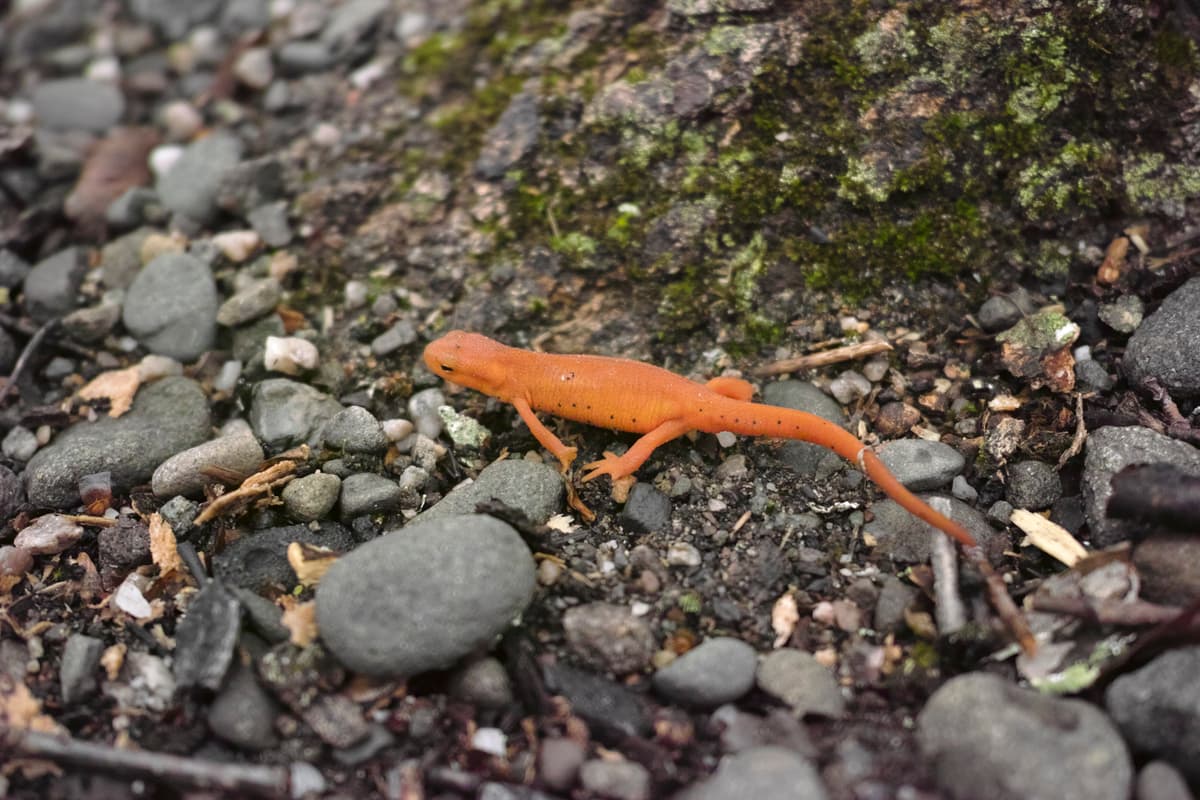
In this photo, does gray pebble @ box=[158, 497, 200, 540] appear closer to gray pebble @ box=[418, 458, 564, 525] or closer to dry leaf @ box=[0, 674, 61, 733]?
dry leaf @ box=[0, 674, 61, 733]

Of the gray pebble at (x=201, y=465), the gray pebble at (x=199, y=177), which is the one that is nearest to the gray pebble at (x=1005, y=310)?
the gray pebble at (x=201, y=465)

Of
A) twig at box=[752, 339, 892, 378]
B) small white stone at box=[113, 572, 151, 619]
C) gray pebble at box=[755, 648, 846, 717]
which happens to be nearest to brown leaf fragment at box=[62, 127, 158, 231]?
small white stone at box=[113, 572, 151, 619]

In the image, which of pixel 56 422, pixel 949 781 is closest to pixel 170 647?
pixel 56 422

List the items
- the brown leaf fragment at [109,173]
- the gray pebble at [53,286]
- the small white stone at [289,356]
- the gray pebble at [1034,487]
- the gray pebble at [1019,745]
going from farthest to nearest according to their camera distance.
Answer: the brown leaf fragment at [109,173]
the gray pebble at [53,286]
the small white stone at [289,356]
the gray pebble at [1034,487]
the gray pebble at [1019,745]

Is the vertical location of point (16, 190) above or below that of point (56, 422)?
above

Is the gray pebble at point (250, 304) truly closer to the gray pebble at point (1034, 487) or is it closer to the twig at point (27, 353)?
the twig at point (27, 353)

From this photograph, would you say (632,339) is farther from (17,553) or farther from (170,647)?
(17,553)
